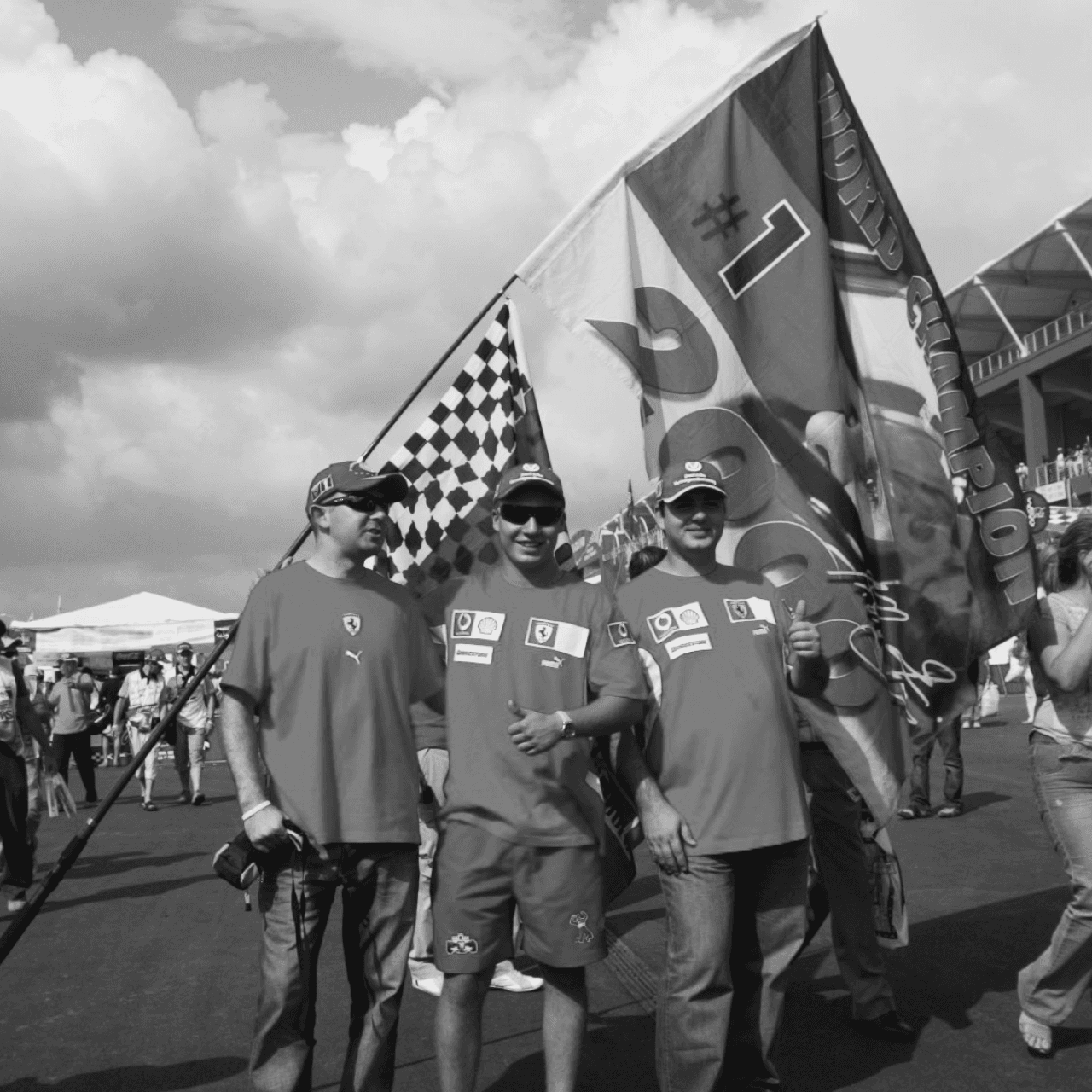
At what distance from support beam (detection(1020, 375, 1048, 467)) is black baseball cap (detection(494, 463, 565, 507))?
46.0m

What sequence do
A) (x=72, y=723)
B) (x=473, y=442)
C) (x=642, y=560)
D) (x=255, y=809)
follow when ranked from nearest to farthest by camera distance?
1. (x=255, y=809)
2. (x=642, y=560)
3. (x=473, y=442)
4. (x=72, y=723)

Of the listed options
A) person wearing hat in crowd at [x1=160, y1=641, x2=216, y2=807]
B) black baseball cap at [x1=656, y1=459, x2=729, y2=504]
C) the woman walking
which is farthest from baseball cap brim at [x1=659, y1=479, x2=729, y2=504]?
person wearing hat in crowd at [x1=160, y1=641, x2=216, y2=807]

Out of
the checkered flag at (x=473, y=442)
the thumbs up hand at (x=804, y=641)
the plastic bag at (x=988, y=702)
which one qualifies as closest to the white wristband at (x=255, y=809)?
the thumbs up hand at (x=804, y=641)

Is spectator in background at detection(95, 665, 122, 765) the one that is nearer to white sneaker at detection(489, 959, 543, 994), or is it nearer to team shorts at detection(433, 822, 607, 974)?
white sneaker at detection(489, 959, 543, 994)

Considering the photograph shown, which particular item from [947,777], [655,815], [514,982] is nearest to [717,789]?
[655,815]

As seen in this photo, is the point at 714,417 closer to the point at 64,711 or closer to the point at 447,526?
the point at 447,526

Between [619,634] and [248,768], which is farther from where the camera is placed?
[619,634]

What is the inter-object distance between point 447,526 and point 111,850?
7085 millimetres

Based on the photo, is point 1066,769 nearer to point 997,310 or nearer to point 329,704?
point 329,704

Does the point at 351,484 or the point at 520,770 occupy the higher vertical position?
the point at 351,484

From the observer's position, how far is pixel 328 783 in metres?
3.57

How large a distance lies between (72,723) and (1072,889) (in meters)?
13.9

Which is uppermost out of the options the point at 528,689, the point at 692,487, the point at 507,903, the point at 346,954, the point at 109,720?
the point at 692,487

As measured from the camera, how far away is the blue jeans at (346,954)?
3455 mm
